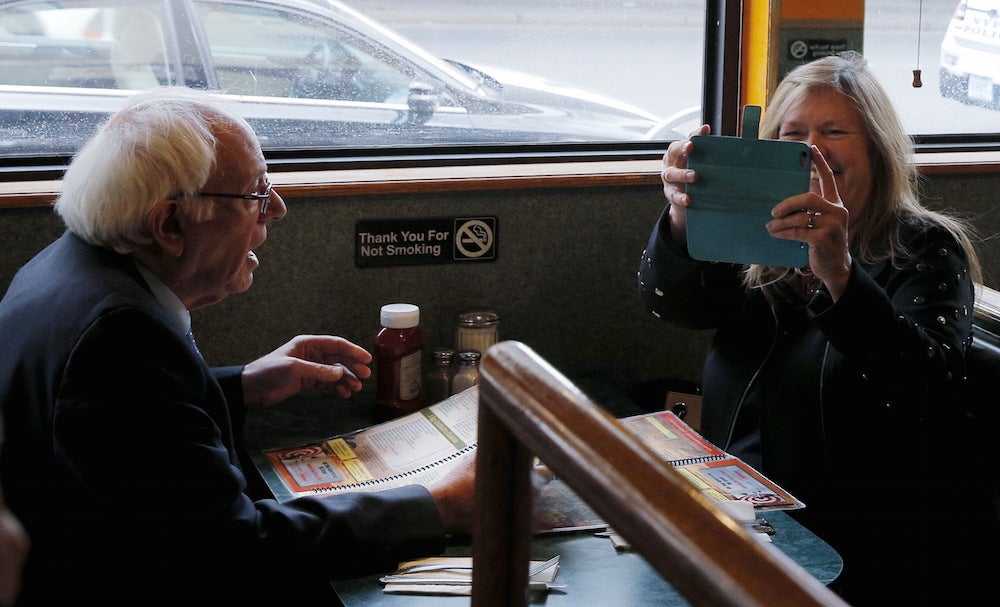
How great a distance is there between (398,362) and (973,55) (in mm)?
1989

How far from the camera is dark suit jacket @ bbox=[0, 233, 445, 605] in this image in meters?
1.33

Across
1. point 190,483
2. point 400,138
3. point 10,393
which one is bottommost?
point 190,483

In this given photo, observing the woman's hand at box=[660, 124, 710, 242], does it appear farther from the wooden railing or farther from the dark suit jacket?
the wooden railing

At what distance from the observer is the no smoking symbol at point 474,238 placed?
2.42m

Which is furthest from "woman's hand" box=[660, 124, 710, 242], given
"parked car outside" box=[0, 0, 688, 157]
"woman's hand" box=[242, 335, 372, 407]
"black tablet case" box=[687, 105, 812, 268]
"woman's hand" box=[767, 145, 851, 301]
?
"parked car outside" box=[0, 0, 688, 157]

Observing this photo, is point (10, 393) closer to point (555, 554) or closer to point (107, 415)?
point (107, 415)

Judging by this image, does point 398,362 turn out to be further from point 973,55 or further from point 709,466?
point 973,55

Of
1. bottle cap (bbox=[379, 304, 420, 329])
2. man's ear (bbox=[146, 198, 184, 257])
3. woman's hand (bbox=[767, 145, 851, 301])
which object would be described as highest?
man's ear (bbox=[146, 198, 184, 257])

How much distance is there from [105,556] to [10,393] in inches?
9.4

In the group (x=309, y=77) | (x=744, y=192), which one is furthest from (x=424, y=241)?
(x=744, y=192)

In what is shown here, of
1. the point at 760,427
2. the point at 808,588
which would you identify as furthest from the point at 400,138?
the point at 808,588

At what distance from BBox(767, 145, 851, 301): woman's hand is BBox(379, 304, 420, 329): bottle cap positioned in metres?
0.73

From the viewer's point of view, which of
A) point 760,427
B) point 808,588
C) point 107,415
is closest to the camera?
point 808,588

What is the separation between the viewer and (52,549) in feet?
4.50
